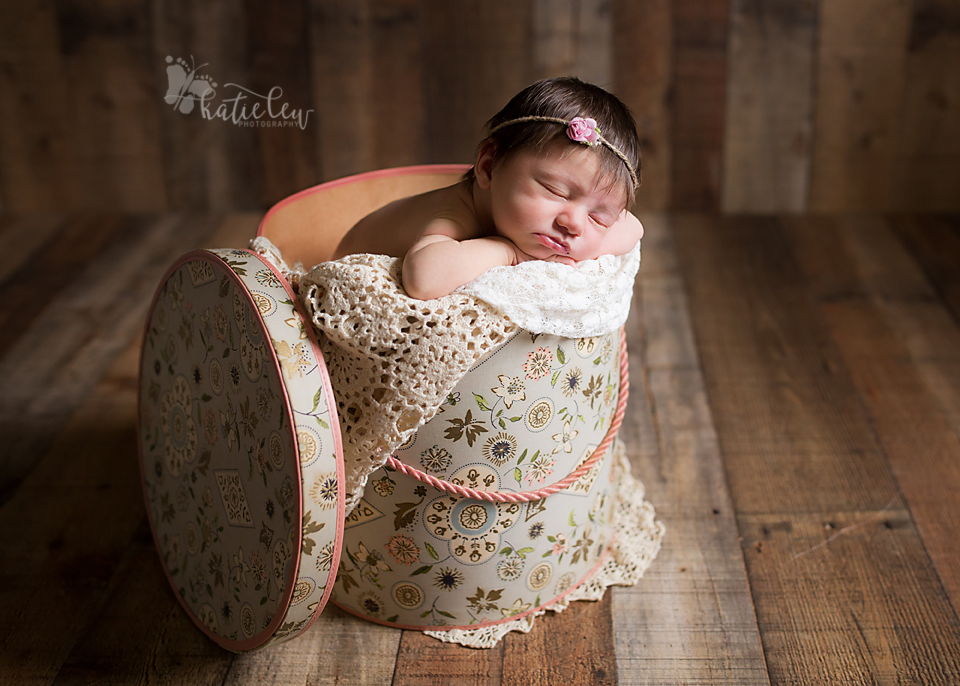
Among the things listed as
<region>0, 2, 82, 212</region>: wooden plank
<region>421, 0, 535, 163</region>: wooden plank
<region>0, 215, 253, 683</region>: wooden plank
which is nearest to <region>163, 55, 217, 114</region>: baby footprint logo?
Answer: <region>0, 2, 82, 212</region>: wooden plank

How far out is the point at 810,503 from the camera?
4.06 feet

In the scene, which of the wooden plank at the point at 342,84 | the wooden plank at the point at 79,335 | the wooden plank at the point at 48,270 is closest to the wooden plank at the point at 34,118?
the wooden plank at the point at 48,270

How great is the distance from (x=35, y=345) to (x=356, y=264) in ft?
3.68

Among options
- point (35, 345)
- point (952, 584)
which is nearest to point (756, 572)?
point (952, 584)

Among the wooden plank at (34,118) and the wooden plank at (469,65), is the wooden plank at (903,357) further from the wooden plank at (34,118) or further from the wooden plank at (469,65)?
the wooden plank at (34,118)

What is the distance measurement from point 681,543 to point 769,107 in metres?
1.42

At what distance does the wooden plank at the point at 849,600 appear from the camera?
0.97 metres

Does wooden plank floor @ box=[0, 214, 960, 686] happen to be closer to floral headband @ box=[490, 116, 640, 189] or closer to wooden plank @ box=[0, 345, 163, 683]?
wooden plank @ box=[0, 345, 163, 683]

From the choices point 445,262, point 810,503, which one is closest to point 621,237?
point 445,262

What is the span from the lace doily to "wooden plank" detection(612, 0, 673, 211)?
1428 mm

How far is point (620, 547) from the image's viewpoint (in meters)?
1.16

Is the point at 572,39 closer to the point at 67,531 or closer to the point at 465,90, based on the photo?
the point at 465,90

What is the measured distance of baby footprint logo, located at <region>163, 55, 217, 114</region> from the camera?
2.17 meters

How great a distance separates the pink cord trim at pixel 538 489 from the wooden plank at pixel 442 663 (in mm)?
195
